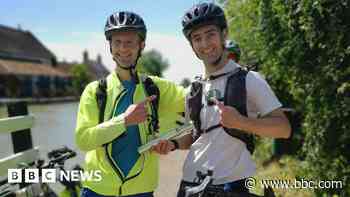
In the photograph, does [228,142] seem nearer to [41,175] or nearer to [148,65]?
[41,175]

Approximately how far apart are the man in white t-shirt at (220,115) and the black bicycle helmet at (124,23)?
41 cm

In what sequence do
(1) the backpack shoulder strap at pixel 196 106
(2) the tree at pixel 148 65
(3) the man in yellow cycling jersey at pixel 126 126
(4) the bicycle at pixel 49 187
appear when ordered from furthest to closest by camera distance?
(2) the tree at pixel 148 65 → (4) the bicycle at pixel 49 187 → (3) the man in yellow cycling jersey at pixel 126 126 → (1) the backpack shoulder strap at pixel 196 106

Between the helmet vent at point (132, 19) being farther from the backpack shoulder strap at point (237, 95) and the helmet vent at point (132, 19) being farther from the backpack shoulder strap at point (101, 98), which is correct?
the backpack shoulder strap at point (237, 95)

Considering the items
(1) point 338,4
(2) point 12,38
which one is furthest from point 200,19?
(2) point 12,38

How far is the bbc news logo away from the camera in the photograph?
3752 millimetres

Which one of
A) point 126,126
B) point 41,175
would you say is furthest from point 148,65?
point 126,126

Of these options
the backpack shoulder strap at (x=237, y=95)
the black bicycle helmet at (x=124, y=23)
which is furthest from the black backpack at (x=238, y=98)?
the black bicycle helmet at (x=124, y=23)

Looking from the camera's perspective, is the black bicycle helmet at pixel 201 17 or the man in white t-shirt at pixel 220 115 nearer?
the man in white t-shirt at pixel 220 115

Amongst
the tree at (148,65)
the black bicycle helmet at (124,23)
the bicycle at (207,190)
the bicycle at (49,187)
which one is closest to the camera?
the bicycle at (207,190)

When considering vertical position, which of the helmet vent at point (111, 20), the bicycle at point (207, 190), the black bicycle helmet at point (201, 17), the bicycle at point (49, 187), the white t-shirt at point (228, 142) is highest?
the helmet vent at point (111, 20)

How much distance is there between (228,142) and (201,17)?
2.68 ft

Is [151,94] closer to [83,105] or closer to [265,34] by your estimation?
[83,105]

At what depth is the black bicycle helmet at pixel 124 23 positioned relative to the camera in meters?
3.03

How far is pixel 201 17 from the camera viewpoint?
108 inches
